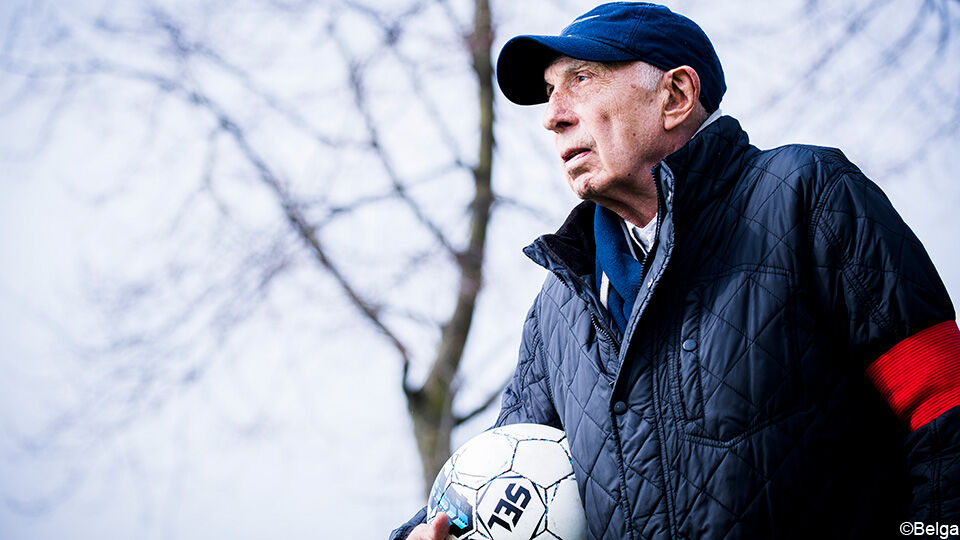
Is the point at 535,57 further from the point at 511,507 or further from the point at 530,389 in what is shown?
the point at 511,507

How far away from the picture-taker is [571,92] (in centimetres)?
240

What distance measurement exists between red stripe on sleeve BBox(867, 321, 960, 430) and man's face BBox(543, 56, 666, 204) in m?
0.87

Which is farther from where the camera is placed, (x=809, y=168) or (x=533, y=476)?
(x=533, y=476)

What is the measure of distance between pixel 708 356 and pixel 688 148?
55cm

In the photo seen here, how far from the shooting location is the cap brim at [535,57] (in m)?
2.31

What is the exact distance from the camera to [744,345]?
1838 millimetres

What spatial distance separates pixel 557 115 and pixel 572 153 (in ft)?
0.44

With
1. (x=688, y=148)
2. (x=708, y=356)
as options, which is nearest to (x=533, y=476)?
(x=708, y=356)

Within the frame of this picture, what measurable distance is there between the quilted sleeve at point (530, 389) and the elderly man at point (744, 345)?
0.31 m

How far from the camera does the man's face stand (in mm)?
2279

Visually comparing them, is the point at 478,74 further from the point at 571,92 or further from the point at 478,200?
the point at 571,92

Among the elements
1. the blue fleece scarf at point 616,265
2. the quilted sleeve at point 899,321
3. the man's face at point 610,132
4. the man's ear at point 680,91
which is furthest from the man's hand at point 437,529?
the man's ear at point 680,91

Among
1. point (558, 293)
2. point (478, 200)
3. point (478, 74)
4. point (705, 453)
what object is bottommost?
point (705, 453)

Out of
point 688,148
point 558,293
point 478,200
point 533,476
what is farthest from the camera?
point 478,200
